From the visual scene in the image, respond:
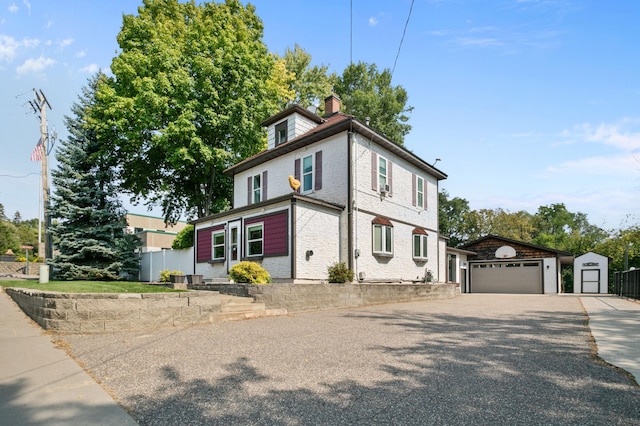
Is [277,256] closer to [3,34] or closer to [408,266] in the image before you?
[408,266]

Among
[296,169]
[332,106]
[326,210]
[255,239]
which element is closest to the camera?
[326,210]

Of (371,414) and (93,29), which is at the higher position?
(93,29)

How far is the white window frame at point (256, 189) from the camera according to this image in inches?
774

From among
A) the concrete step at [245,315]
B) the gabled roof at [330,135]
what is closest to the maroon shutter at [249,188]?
the gabled roof at [330,135]

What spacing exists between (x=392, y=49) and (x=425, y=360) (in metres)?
7.91

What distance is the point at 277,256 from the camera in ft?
47.3

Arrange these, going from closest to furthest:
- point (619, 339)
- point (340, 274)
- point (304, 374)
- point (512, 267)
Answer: point (304, 374) → point (619, 339) → point (340, 274) → point (512, 267)

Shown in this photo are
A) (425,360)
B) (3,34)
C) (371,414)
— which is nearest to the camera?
(371,414)

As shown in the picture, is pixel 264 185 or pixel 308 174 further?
pixel 264 185

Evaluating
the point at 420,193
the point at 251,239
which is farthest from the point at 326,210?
the point at 420,193

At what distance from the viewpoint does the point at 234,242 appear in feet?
55.4

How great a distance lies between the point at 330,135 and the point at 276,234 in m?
4.93

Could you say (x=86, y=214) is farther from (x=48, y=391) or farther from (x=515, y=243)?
(x=515, y=243)

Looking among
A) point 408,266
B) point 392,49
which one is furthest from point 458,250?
point 392,49
